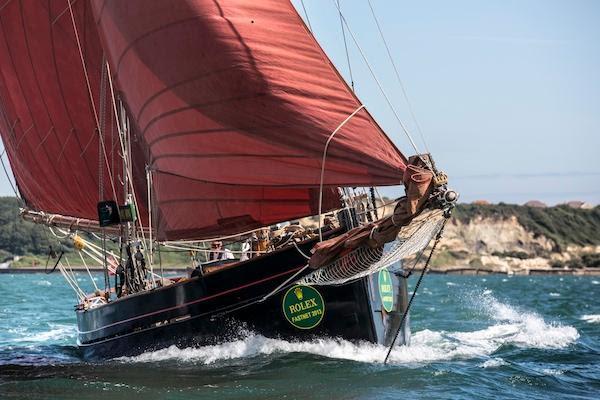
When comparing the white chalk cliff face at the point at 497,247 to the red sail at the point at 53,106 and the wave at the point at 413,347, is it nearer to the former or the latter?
the wave at the point at 413,347

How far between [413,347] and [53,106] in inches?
363

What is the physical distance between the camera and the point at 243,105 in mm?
13711

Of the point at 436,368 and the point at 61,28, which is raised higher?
the point at 61,28

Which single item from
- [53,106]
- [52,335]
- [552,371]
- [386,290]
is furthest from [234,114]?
[52,335]

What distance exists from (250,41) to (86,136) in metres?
8.75

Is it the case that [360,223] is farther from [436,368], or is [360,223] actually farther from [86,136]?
[86,136]

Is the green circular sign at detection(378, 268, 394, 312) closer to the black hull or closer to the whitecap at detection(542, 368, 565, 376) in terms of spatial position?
the black hull

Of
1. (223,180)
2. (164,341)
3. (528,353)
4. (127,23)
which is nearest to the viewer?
(223,180)

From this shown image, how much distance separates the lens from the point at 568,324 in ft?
88.7

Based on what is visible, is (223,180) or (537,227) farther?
(537,227)

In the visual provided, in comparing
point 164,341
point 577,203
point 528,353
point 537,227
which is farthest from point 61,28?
point 577,203

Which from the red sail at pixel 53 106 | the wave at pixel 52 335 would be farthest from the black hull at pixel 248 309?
the wave at pixel 52 335

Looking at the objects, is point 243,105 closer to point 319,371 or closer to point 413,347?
point 319,371

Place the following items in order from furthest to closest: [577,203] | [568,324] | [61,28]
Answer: [577,203] < [568,324] < [61,28]
